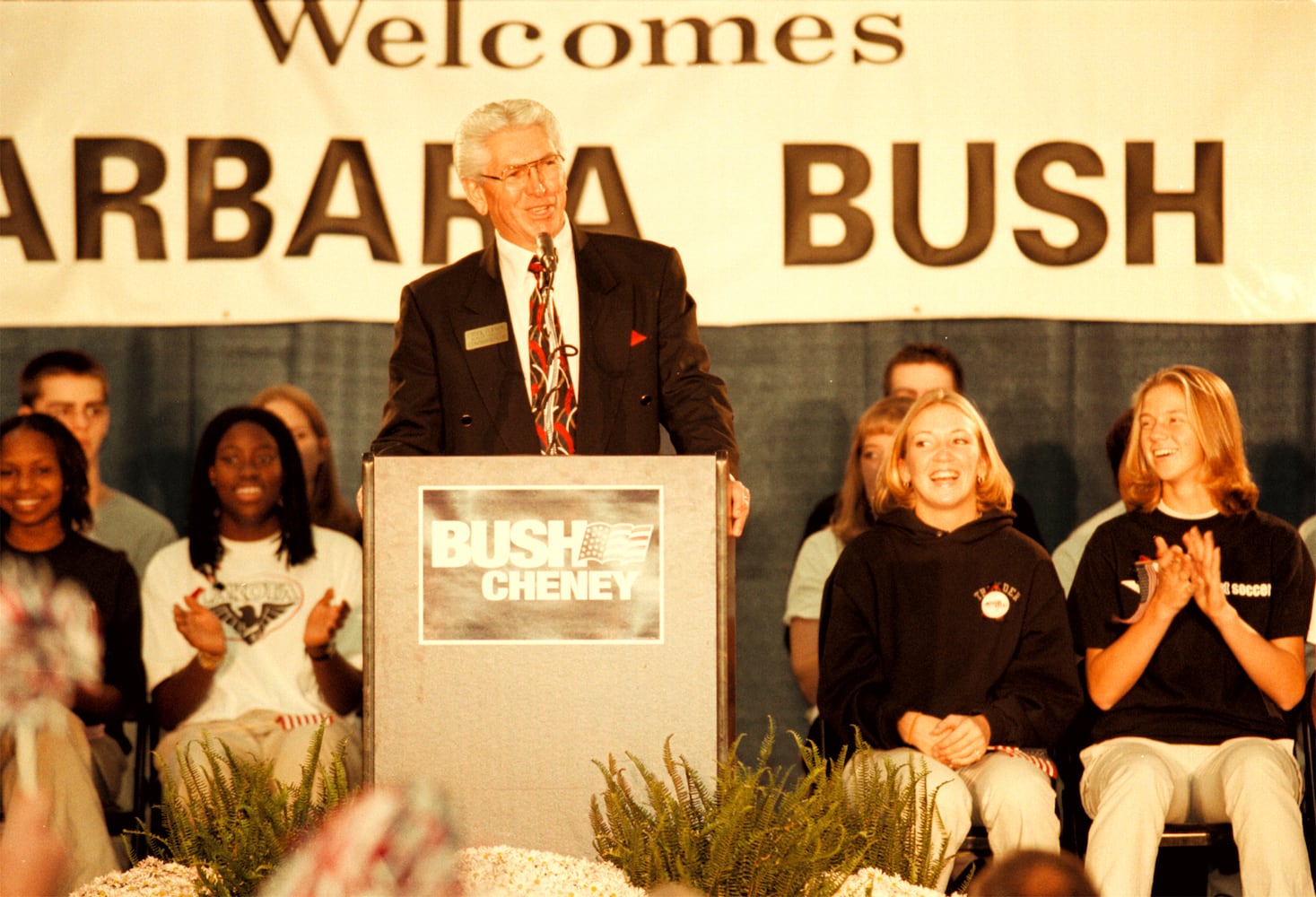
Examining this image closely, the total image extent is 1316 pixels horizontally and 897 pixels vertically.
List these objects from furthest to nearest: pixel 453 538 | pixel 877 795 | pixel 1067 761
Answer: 1. pixel 1067 761
2. pixel 877 795
3. pixel 453 538

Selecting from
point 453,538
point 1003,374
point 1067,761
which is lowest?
point 1067,761

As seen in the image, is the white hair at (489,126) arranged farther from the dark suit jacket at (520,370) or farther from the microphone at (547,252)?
the microphone at (547,252)

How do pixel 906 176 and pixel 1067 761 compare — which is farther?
pixel 906 176

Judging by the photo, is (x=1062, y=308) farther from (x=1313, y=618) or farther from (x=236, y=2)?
(x=236, y=2)

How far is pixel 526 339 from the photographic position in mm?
3756

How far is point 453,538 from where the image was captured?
2959mm

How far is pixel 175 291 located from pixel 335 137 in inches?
28.8

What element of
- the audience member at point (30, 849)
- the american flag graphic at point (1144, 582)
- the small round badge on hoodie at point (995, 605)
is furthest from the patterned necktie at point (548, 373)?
the american flag graphic at point (1144, 582)

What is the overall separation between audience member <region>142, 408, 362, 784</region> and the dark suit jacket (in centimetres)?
144

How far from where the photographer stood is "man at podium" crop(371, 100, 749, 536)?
3.61 meters

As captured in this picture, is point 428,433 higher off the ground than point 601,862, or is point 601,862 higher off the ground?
point 428,433

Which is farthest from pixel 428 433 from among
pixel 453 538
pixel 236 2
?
pixel 236 2

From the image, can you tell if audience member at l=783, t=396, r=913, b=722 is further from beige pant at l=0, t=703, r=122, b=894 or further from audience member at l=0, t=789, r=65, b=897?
audience member at l=0, t=789, r=65, b=897

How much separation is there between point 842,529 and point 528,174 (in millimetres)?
1919
